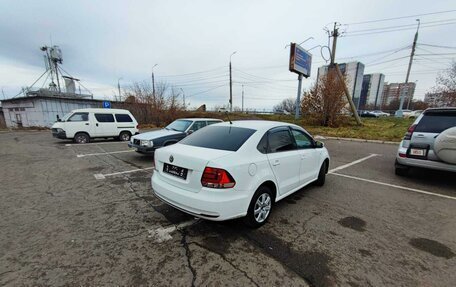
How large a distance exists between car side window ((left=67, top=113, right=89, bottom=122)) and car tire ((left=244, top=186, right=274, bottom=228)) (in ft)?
37.6

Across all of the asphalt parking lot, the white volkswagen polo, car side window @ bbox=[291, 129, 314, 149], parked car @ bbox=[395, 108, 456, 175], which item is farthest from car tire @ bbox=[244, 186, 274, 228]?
parked car @ bbox=[395, 108, 456, 175]

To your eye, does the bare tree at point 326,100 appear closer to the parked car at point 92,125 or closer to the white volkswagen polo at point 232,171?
the parked car at point 92,125

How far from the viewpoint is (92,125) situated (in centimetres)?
1109

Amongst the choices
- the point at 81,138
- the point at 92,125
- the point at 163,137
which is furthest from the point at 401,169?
the point at 81,138

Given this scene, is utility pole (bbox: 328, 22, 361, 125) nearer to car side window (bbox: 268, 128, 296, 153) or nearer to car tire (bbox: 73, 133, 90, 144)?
car side window (bbox: 268, 128, 296, 153)

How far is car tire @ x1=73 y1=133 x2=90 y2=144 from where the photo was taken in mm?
10831

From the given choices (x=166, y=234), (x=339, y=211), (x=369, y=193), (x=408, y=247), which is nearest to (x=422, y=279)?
(x=408, y=247)

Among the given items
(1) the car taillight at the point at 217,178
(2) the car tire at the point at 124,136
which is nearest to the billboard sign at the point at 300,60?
(2) the car tire at the point at 124,136

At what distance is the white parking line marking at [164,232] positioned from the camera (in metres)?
2.84

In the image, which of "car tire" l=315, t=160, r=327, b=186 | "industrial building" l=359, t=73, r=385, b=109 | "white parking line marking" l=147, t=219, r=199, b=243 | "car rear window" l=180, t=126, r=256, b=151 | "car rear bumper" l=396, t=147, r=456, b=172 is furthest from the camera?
"industrial building" l=359, t=73, r=385, b=109

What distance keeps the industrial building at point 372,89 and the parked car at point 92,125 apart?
67637 mm

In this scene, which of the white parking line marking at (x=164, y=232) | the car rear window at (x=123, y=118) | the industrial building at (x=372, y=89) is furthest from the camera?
the industrial building at (x=372, y=89)

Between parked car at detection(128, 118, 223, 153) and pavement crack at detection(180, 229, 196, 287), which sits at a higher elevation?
parked car at detection(128, 118, 223, 153)

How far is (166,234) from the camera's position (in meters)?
2.94
